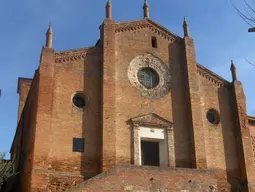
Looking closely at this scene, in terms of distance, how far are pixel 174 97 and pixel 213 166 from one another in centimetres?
431

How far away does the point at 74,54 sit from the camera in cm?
2108

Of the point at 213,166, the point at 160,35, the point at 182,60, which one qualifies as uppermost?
the point at 160,35

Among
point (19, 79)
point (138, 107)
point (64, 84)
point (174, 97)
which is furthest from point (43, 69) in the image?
point (19, 79)

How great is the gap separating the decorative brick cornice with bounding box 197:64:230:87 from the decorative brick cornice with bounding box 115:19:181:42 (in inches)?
93.9

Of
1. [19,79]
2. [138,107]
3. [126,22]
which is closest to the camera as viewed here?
[138,107]

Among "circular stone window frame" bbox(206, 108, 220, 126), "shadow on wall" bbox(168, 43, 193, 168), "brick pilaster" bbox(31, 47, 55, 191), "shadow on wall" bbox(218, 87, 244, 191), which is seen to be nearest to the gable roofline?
"shadow on wall" bbox(168, 43, 193, 168)

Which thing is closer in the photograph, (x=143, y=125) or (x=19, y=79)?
(x=143, y=125)

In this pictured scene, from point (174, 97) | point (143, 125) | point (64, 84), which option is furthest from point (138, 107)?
point (64, 84)

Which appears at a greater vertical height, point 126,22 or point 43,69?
point 126,22

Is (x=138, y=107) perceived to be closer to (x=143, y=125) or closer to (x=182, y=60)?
(x=143, y=125)

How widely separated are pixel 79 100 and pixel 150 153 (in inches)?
208

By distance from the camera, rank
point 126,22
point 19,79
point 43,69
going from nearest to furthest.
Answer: point 43,69
point 126,22
point 19,79

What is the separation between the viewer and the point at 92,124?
19.9 meters

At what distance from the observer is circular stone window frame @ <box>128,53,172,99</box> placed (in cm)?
2178
